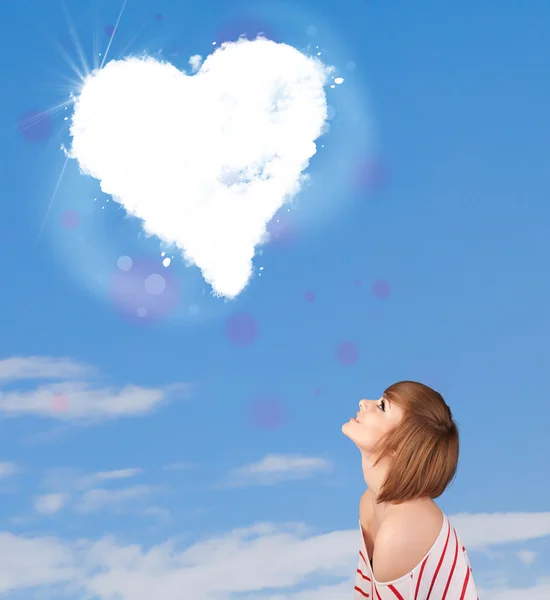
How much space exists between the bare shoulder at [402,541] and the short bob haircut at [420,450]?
0.08 metres

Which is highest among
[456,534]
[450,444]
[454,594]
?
[450,444]

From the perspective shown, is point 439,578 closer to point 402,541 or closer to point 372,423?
point 402,541

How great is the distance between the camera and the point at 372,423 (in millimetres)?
3539

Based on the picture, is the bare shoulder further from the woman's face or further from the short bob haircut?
the woman's face

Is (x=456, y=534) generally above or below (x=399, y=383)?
below

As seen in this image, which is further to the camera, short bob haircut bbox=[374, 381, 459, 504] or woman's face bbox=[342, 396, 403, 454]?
woman's face bbox=[342, 396, 403, 454]

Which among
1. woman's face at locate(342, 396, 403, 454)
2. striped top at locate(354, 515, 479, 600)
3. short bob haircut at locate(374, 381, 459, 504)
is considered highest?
woman's face at locate(342, 396, 403, 454)

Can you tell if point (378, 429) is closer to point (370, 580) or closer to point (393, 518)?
point (393, 518)

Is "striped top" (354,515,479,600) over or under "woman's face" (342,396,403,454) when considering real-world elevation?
under

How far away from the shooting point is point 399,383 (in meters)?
3.59

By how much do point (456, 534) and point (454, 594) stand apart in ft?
0.79

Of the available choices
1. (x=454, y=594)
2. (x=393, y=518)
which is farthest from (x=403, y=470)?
(x=454, y=594)

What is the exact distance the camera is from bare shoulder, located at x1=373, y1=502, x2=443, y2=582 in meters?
3.27

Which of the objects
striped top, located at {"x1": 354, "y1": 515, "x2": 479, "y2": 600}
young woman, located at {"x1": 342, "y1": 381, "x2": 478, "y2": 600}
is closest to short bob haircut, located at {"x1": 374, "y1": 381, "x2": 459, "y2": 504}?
young woman, located at {"x1": 342, "y1": 381, "x2": 478, "y2": 600}
